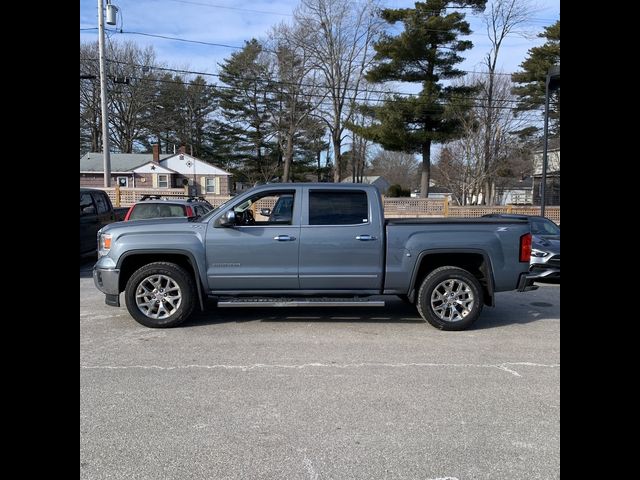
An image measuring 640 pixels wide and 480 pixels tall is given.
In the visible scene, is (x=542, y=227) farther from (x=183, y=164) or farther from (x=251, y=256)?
(x=183, y=164)

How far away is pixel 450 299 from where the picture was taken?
625 centimetres

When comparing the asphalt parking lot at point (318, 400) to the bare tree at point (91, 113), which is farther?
the bare tree at point (91, 113)

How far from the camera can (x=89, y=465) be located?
299cm

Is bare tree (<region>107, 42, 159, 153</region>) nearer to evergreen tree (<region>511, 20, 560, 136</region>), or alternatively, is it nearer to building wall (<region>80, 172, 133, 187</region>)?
building wall (<region>80, 172, 133, 187</region>)

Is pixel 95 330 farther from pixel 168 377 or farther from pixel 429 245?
pixel 429 245

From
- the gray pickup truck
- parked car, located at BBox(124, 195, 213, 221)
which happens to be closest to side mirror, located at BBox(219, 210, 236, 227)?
the gray pickup truck

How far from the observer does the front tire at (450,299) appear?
6223 mm

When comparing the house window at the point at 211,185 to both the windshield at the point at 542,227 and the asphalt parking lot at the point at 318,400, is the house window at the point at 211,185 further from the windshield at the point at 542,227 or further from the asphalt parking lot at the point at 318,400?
the asphalt parking lot at the point at 318,400

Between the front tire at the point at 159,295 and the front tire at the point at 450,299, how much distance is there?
304 centimetres

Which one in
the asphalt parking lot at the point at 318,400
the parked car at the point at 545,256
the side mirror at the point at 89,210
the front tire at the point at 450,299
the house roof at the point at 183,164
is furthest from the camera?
the house roof at the point at 183,164

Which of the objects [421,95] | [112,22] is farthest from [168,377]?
[421,95]

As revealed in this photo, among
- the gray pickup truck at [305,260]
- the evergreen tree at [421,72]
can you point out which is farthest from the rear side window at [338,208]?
the evergreen tree at [421,72]
